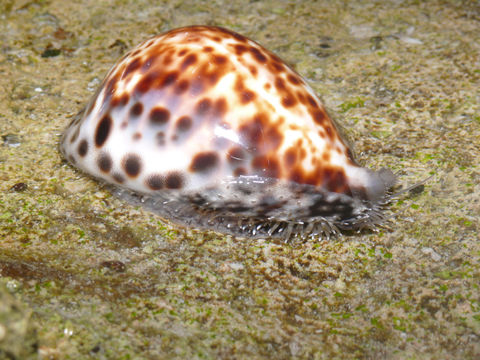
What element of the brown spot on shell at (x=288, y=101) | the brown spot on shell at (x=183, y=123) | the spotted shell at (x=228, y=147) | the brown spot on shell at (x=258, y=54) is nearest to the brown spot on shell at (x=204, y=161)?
the spotted shell at (x=228, y=147)

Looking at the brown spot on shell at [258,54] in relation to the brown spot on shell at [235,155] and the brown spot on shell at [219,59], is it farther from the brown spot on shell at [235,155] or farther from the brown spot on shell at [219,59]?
the brown spot on shell at [235,155]

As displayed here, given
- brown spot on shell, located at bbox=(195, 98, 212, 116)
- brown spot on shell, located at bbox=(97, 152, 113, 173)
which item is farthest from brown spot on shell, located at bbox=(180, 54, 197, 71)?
brown spot on shell, located at bbox=(97, 152, 113, 173)

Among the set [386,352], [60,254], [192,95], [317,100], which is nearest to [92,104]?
[192,95]

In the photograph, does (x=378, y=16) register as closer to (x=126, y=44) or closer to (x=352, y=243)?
(x=126, y=44)

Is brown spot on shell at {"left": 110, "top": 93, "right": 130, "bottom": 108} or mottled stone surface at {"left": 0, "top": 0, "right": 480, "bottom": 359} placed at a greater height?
brown spot on shell at {"left": 110, "top": 93, "right": 130, "bottom": 108}

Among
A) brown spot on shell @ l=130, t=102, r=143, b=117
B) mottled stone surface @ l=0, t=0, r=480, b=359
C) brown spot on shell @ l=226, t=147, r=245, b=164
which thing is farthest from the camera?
brown spot on shell @ l=130, t=102, r=143, b=117

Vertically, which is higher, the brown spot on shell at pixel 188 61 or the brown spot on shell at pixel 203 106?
the brown spot on shell at pixel 188 61

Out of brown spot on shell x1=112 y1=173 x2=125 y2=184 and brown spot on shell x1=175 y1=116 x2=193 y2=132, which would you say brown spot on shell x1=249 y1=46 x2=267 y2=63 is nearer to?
brown spot on shell x1=175 y1=116 x2=193 y2=132
